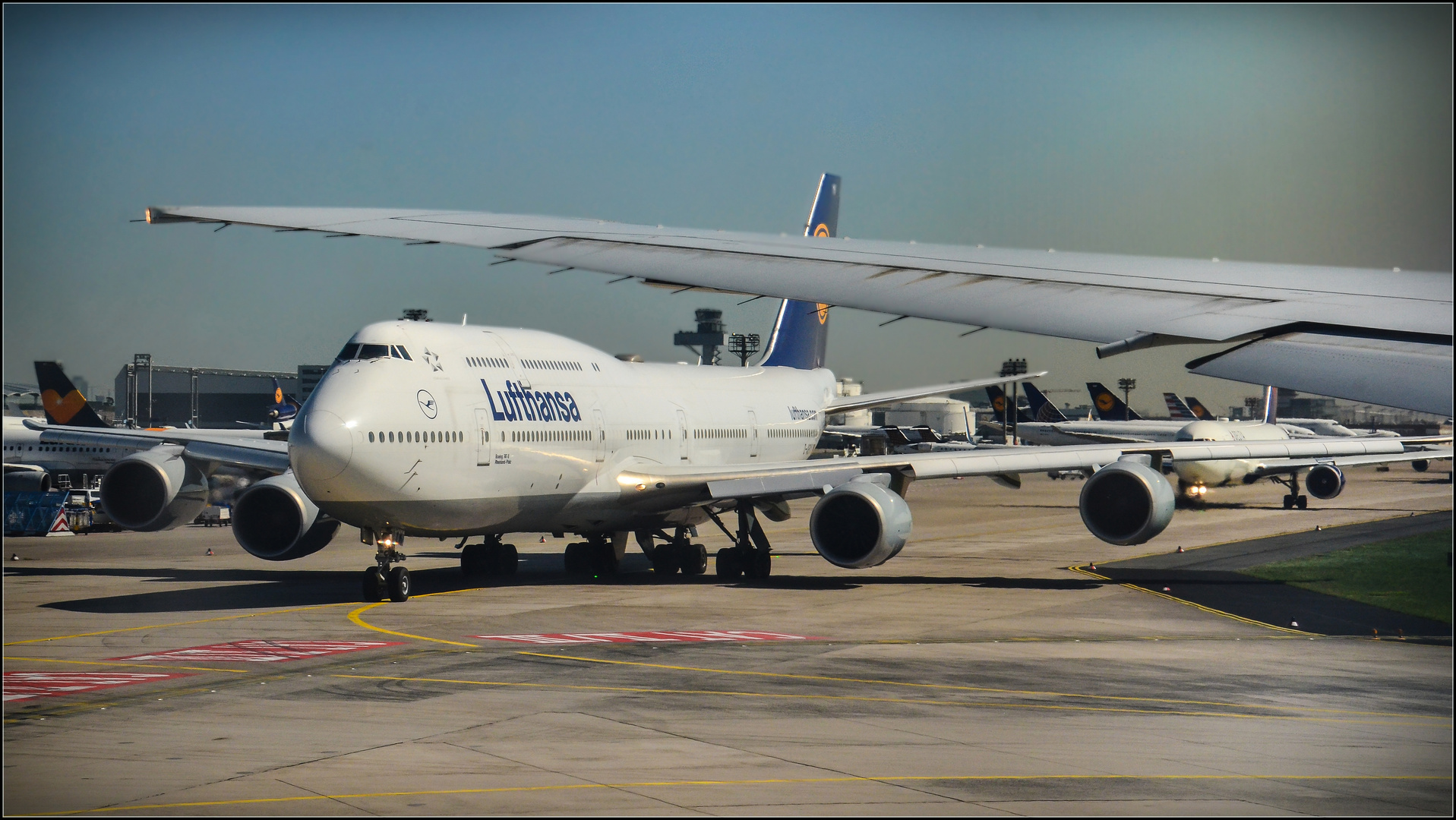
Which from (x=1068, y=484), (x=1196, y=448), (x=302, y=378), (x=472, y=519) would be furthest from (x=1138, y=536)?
(x=1068, y=484)

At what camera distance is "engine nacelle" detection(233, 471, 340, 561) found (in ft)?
86.6

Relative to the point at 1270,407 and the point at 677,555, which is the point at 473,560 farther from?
the point at 1270,407

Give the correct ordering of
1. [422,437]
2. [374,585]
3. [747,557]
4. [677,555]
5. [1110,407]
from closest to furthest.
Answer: [422,437] → [374,585] → [747,557] → [677,555] → [1110,407]

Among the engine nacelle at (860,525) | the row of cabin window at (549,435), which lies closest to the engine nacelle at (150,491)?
the row of cabin window at (549,435)

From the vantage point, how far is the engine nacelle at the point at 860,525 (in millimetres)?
25125

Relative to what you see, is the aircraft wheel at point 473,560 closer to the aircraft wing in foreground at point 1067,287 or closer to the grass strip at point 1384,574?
the grass strip at point 1384,574

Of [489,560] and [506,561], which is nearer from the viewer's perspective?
[489,560]

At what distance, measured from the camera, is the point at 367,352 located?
2350 cm

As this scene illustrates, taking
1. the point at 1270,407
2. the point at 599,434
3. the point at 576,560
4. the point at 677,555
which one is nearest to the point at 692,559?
the point at 677,555

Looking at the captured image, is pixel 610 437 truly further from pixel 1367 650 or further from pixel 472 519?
pixel 1367 650

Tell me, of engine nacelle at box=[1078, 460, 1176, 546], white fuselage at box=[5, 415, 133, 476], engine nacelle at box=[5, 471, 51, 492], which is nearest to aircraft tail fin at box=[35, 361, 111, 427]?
engine nacelle at box=[5, 471, 51, 492]

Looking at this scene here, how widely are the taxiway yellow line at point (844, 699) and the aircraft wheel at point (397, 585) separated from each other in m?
7.72

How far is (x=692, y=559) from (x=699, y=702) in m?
16.5

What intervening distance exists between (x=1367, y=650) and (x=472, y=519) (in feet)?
49.5
